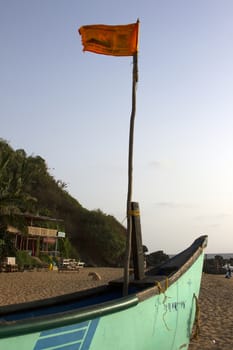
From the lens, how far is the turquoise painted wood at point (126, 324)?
11.6ft

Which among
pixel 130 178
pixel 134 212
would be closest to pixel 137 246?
pixel 134 212

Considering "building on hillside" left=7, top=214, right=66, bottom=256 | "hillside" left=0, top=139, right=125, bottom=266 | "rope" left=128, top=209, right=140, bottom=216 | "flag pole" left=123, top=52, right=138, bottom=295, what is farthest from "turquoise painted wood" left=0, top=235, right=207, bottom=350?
"hillside" left=0, top=139, right=125, bottom=266

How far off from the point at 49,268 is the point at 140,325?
28.1 m

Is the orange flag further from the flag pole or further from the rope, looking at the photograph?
the rope

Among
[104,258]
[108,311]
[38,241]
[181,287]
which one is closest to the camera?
[108,311]

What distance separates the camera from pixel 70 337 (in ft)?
12.8

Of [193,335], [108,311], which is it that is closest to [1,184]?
[193,335]

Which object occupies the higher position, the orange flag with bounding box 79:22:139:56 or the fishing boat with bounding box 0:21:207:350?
the orange flag with bounding box 79:22:139:56

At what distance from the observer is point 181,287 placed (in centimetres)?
606

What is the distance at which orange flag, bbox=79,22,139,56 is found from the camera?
556cm

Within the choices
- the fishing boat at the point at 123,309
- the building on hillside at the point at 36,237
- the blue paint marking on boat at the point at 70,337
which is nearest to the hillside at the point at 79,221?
the building on hillside at the point at 36,237

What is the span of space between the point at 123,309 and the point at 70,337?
2.65ft

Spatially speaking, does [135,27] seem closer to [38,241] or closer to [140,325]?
[140,325]

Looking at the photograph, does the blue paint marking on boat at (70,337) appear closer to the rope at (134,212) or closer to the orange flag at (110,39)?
the rope at (134,212)
